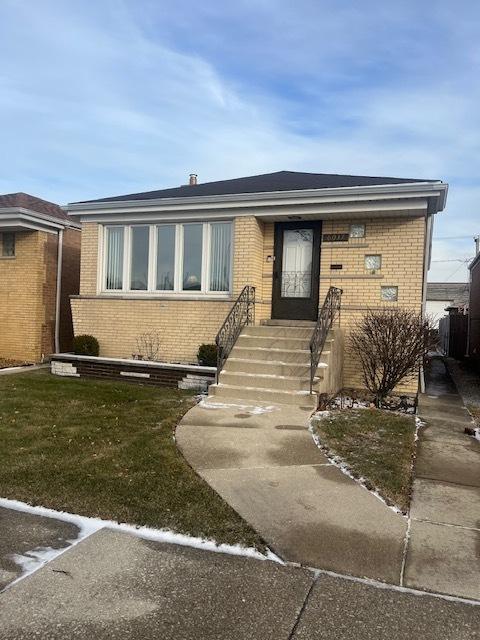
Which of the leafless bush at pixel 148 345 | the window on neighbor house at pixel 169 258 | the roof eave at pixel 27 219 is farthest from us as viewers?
the roof eave at pixel 27 219

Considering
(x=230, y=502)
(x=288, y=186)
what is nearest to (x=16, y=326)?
(x=288, y=186)

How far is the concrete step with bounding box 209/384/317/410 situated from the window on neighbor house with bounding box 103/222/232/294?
301cm


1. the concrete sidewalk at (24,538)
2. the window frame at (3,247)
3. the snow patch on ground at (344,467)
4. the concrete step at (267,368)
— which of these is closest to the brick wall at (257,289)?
the concrete step at (267,368)

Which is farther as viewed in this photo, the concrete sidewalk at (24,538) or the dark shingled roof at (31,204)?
the dark shingled roof at (31,204)

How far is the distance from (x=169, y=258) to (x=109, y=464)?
21.9 feet

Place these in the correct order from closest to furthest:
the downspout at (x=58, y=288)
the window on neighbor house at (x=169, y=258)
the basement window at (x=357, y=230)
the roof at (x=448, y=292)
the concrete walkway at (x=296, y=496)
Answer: the concrete walkway at (x=296, y=496) → the basement window at (x=357, y=230) → the window on neighbor house at (x=169, y=258) → the downspout at (x=58, y=288) → the roof at (x=448, y=292)

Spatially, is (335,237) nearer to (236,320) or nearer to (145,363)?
(236,320)

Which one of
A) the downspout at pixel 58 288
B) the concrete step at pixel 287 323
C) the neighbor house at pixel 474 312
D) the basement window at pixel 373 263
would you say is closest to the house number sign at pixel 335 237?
the basement window at pixel 373 263

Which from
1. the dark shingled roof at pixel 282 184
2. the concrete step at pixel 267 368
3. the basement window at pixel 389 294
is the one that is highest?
the dark shingled roof at pixel 282 184

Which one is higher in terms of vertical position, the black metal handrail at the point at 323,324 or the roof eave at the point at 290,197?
the roof eave at the point at 290,197

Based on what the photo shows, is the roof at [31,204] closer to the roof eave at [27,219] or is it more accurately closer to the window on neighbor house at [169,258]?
the roof eave at [27,219]

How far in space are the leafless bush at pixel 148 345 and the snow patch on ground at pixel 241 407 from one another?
3323mm

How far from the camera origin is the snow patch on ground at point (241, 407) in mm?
7023

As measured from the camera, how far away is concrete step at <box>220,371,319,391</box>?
7.70m
